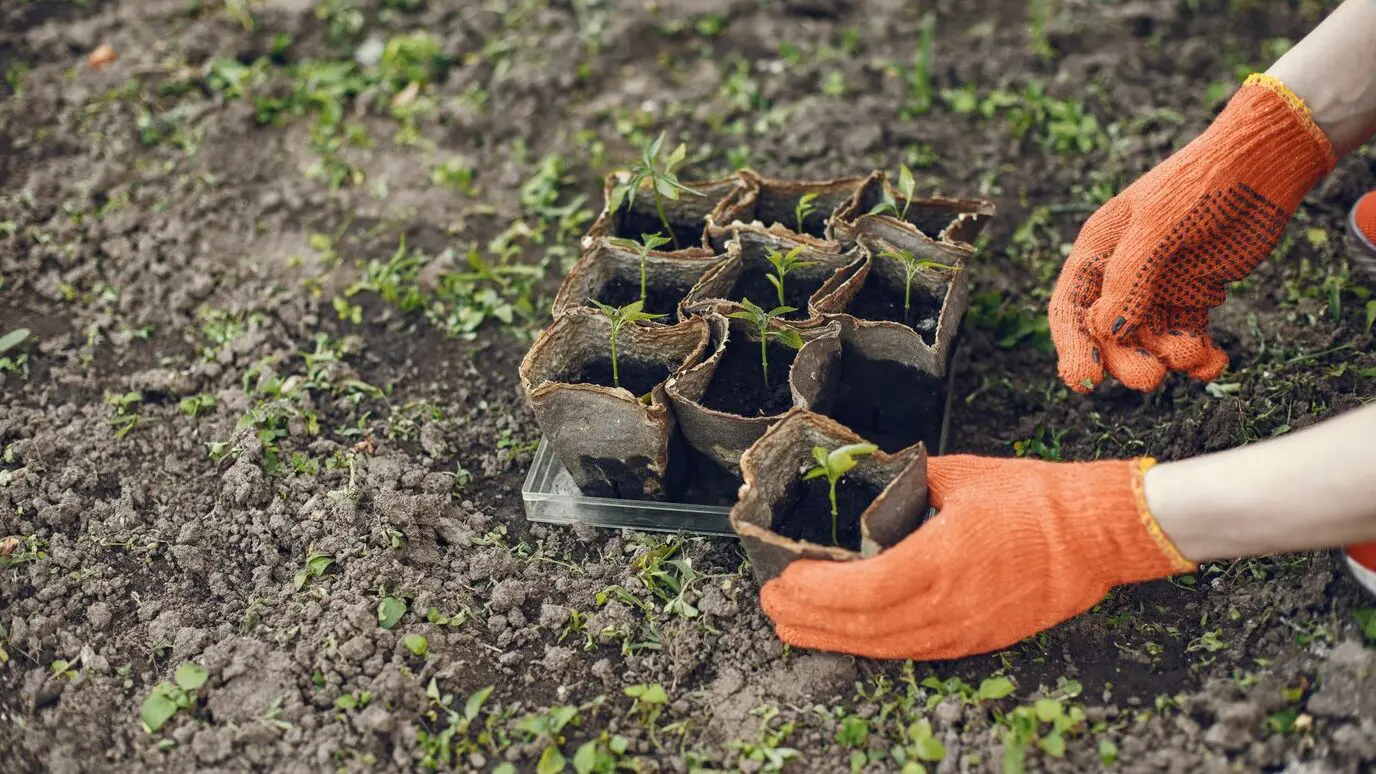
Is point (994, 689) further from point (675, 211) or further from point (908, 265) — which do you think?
point (675, 211)

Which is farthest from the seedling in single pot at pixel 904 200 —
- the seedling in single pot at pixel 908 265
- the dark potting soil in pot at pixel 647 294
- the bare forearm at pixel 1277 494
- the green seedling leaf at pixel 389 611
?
the green seedling leaf at pixel 389 611

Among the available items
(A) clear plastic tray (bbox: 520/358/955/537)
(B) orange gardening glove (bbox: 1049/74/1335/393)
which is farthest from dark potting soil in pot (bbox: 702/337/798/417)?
(B) orange gardening glove (bbox: 1049/74/1335/393)

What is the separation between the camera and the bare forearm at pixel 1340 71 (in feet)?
7.06

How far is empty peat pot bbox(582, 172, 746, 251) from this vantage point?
258cm

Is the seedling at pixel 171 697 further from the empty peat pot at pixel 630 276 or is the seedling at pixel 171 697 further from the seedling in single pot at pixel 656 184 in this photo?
the seedling in single pot at pixel 656 184

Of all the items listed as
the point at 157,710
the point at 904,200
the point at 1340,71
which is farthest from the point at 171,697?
the point at 1340,71

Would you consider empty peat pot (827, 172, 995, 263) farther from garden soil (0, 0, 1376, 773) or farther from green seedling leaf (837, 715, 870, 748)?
green seedling leaf (837, 715, 870, 748)

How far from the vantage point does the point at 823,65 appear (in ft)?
11.4

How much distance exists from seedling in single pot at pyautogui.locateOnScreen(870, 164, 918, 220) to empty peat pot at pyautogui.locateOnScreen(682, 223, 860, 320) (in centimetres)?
14

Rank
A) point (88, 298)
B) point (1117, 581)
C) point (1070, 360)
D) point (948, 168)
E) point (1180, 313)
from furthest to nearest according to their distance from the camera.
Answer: point (948, 168) < point (88, 298) < point (1180, 313) < point (1070, 360) < point (1117, 581)

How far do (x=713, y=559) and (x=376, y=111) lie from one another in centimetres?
201

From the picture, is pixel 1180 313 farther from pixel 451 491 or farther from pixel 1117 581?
pixel 451 491

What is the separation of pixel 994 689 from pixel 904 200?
114 cm

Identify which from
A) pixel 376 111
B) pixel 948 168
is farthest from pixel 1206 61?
pixel 376 111
